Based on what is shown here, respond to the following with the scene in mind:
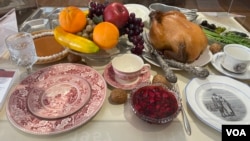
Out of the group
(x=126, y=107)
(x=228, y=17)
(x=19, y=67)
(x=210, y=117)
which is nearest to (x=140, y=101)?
(x=126, y=107)

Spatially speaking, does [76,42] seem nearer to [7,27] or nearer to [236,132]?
[7,27]

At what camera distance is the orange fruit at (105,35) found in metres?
0.61

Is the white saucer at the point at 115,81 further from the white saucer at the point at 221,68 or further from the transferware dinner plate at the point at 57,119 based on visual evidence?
the white saucer at the point at 221,68

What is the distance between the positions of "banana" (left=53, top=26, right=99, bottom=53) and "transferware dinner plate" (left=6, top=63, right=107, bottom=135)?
0.17 feet

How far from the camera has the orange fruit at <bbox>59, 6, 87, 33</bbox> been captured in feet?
2.05

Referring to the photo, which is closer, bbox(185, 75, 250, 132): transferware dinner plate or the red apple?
bbox(185, 75, 250, 132): transferware dinner plate

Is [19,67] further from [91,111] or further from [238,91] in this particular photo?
[238,91]

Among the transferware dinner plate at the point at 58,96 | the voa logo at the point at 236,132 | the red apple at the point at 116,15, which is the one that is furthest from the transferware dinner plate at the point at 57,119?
the voa logo at the point at 236,132

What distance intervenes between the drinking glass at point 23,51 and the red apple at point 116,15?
0.23 m

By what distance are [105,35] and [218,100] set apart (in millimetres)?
341

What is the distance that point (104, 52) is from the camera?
0.68m

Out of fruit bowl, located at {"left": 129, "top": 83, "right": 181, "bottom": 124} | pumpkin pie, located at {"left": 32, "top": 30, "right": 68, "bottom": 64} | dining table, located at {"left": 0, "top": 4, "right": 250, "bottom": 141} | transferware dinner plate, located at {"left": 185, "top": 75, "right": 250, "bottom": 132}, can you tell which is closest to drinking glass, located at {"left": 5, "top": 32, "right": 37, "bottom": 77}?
pumpkin pie, located at {"left": 32, "top": 30, "right": 68, "bottom": 64}

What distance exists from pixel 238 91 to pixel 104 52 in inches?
15.4

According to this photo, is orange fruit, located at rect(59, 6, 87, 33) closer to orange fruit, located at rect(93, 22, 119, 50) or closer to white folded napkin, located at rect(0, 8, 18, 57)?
orange fruit, located at rect(93, 22, 119, 50)
